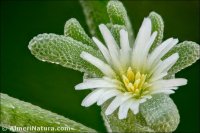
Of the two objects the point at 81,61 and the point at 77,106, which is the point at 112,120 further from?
the point at 77,106

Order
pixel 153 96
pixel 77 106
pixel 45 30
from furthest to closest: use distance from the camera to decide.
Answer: pixel 45 30
pixel 77 106
pixel 153 96

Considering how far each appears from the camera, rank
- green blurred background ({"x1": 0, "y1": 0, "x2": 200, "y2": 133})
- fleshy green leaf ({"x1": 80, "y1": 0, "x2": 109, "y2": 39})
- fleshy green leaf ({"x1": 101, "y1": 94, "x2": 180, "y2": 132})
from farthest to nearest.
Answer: green blurred background ({"x1": 0, "y1": 0, "x2": 200, "y2": 133}) → fleshy green leaf ({"x1": 80, "y1": 0, "x2": 109, "y2": 39}) → fleshy green leaf ({"x1": 101, "y1": 94, "x2": 180, "y2": 132})

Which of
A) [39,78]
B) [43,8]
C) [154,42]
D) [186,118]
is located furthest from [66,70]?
[154,42]

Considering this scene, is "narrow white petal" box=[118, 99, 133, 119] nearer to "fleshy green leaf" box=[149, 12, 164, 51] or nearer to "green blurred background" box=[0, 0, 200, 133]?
"fleshy green leaf" box=[149, 12, 164, 51]

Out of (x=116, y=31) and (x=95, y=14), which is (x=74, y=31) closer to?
(x=116, y=31)

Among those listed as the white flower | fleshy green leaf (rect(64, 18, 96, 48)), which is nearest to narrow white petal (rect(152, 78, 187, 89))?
the white flower

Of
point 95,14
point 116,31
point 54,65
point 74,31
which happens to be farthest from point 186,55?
point 54,65
